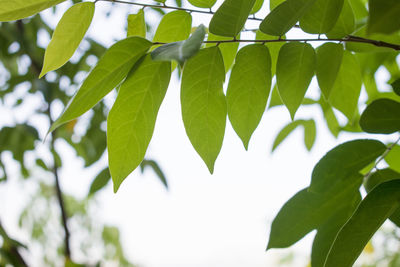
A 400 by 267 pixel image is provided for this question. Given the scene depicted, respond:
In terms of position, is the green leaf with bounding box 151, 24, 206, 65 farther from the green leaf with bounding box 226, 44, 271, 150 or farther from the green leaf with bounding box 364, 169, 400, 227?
the green leaf with bounding box 364, 169, 400, 227

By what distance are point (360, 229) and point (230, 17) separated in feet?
0.62

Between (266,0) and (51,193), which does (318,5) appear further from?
(51,193)

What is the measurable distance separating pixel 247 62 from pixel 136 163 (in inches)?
5.0

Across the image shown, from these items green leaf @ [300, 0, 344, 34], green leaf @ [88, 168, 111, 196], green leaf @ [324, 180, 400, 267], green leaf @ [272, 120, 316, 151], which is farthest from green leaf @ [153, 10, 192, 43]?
green leaf @ [88, 168, 111, 196]

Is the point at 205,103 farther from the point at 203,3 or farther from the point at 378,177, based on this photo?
the point at 378,177

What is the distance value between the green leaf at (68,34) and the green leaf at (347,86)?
263 millimetres

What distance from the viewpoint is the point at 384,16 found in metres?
0.17

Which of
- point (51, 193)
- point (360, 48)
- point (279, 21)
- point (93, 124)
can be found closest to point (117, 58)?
point (279, 21)

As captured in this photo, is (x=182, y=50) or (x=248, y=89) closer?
(x=182, y=50)

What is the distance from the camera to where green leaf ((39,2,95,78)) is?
0.34 m

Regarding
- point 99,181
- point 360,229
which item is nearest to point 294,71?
point 360,229

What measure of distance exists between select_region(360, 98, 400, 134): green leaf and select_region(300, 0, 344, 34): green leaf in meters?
0.08

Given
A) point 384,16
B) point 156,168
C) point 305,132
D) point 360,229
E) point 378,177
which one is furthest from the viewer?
point 156,168

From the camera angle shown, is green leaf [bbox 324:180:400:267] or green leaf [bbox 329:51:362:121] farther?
green leaf [bbox 329:51:362:121]
